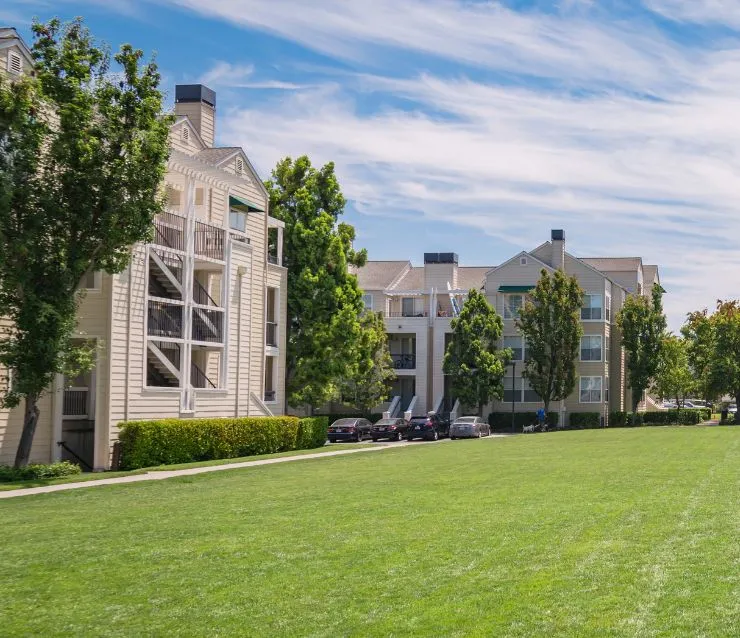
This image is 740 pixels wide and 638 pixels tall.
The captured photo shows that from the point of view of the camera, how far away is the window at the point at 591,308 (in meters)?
70.1

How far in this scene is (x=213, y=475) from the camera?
88.2 feet

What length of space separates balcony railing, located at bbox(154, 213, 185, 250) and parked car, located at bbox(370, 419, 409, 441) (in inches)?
796

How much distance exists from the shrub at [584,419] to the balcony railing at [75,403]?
42989mm

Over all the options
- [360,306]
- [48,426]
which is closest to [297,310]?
[360,306]

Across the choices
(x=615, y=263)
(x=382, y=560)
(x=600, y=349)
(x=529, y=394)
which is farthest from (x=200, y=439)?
(x=615, y=263)

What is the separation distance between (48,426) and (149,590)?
19.4m

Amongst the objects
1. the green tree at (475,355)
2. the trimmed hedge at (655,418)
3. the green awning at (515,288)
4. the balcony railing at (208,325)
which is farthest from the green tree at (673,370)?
the balcony railing at (208,325)

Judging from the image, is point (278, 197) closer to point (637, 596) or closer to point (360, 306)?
point (360, 306)

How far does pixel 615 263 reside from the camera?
268 ft

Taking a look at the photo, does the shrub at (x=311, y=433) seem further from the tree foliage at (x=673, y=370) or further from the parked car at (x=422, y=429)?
the tree foliage at (x=673, y=370)

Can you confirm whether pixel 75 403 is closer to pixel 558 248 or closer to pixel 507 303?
pixel 507 303

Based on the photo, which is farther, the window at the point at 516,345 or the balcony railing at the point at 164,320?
the window at the point at 516,345

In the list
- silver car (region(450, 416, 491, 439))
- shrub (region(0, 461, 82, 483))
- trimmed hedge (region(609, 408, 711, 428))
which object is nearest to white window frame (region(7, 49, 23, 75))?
shrub (region(0, 461, 82, 483))

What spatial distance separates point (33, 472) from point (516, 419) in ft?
148
